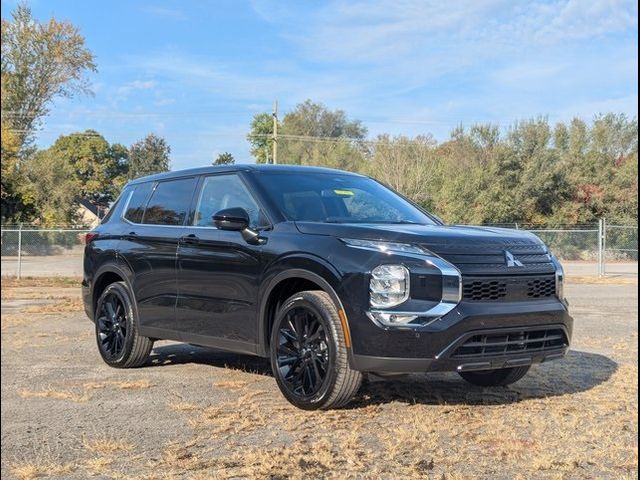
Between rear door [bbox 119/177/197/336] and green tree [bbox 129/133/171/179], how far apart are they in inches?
2035

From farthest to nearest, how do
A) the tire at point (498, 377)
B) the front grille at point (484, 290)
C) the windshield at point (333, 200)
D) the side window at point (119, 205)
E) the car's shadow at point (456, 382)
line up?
1. the side window at point (119, 205)
2. the tire at point (498, 377)
3. the windshield at point (333, 200)
4. the car's shadow at point (456, 382)
5. the front grille at point (484, 290)

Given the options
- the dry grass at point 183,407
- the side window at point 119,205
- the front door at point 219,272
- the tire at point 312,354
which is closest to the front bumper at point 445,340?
the tire at point 312,354

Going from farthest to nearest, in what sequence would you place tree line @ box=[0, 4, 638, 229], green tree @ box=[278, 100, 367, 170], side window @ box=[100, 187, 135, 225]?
green tree @ box=[278, 100, 367, 170] < tree line @ box=[0, 4, 638, 229] < side window @ box=[100, 187, 135, 225]

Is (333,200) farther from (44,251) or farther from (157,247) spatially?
(44,251)

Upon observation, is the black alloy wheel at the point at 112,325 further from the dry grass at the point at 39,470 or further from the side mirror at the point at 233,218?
the dry grass at the point at 39,470

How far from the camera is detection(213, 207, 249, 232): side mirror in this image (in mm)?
5504

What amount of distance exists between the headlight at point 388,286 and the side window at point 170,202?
2.37m

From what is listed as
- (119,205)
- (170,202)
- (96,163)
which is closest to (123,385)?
(170,202)

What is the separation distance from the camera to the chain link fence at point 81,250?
2239cm

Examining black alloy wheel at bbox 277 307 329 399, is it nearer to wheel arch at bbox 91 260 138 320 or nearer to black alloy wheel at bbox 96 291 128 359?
wheel arch at bbox 91 260 138 320

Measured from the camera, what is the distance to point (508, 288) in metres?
4.90

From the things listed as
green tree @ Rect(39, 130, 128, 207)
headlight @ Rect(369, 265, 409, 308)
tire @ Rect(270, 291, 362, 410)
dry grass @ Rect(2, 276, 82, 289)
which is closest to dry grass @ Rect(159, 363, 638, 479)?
tire @ Rect(270, 291, 362, 410)

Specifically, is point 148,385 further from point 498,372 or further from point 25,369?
point 498,372

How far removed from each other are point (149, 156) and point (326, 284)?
58.1m
